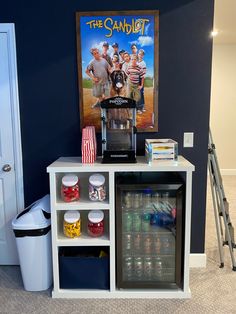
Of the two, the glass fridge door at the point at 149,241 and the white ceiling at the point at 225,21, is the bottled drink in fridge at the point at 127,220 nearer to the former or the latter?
the glass fridge door at the point at 149,241

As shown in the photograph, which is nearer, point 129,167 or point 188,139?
point 129,167

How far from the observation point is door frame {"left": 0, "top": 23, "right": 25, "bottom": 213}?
2385 mm

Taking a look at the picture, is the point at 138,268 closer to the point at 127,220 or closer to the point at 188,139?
the point at 127,220

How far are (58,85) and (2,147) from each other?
0.73 m

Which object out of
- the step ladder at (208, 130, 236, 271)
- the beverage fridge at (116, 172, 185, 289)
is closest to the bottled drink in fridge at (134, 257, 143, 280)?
the beverage fridge at (116, 172, 185, 289)

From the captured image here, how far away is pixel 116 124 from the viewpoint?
2375 millimetres

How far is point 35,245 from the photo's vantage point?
2.21 meters

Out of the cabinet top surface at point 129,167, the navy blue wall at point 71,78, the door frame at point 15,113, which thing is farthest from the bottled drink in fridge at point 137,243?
the door frame at point 15,113

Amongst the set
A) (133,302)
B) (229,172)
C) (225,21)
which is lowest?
(133,302)

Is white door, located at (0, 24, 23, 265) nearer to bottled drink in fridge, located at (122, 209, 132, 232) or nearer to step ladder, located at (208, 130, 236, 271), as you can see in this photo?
bottled drink in fridge, located at (122, 209, 132, 232)

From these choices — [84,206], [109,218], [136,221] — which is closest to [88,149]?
[84,206]

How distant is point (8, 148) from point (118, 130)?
3.25ft

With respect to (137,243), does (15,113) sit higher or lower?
higher

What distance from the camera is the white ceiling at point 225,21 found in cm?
352
